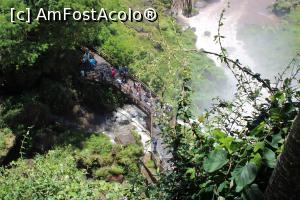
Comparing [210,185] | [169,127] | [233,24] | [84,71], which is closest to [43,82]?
[84,71]

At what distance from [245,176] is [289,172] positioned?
16.8 inches

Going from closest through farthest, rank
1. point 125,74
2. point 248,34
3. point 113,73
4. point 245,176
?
point 245,176 → point 113,73 → point 125,74 → point 248,34

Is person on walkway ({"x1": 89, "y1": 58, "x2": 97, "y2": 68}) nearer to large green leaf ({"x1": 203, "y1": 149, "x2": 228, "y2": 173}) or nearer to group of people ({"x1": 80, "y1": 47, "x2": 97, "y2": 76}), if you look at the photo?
group of people ({"x1": 80, "y1": 47, "x2": 97, "y2": 76})

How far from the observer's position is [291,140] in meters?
1.89

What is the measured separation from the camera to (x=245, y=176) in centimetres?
234

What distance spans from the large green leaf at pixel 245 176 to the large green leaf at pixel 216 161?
0.43ft

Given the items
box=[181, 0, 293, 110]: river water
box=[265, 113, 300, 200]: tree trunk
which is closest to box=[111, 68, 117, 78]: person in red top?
box=[265, 113, 300, 200]: tree trunk

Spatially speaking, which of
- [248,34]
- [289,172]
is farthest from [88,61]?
[248,34]

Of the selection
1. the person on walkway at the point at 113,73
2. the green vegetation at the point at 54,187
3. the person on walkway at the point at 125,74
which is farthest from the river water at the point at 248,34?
the green vegetation at the point at 54,187

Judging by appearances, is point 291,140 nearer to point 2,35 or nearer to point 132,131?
point 2,35

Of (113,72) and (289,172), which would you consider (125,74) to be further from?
(289,172)

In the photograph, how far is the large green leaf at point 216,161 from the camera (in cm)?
249

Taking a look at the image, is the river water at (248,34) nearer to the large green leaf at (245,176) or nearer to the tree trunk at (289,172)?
the large green leaf at (245,176)

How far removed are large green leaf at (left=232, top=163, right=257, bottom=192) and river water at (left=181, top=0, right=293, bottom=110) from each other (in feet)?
135
